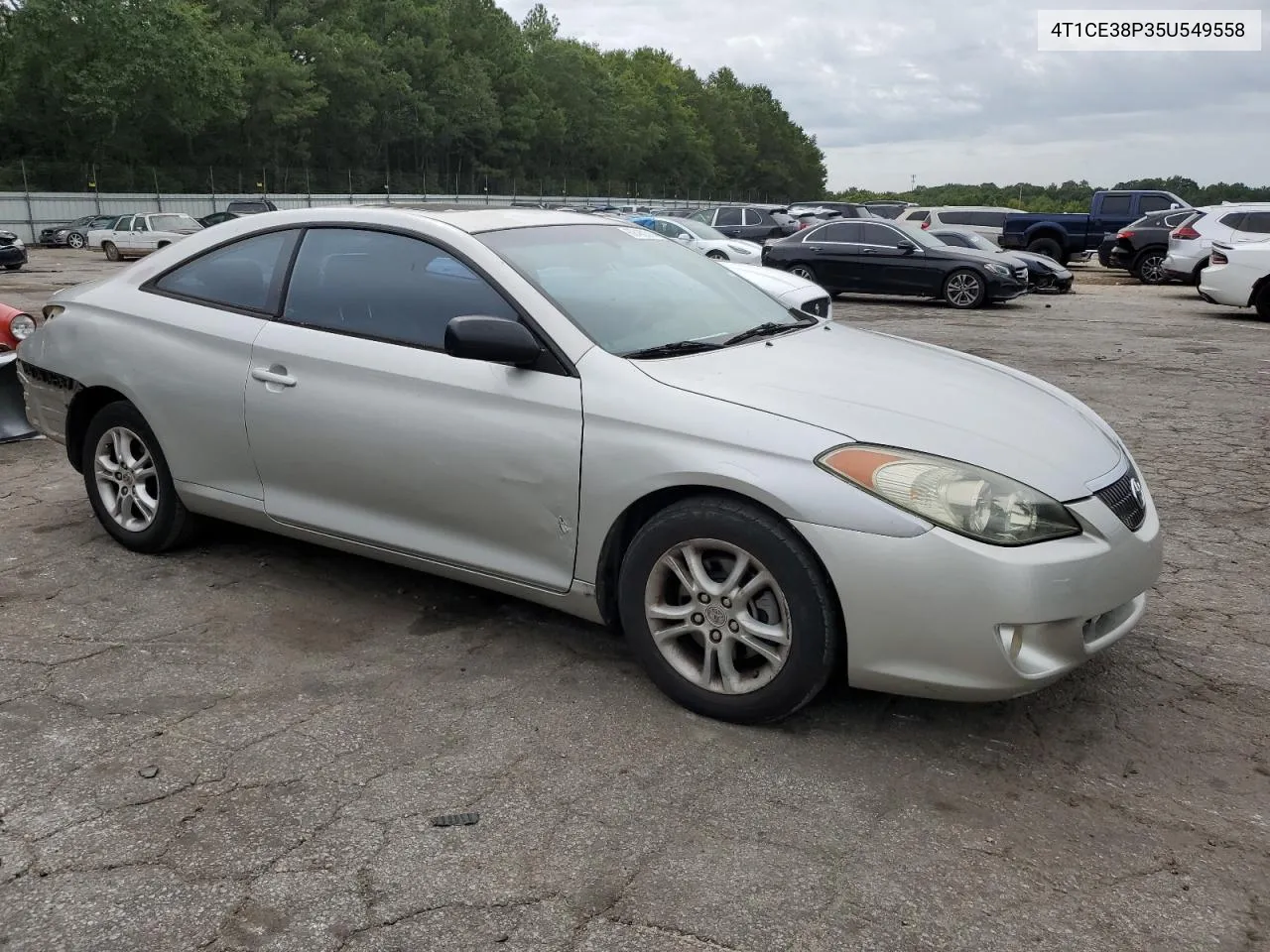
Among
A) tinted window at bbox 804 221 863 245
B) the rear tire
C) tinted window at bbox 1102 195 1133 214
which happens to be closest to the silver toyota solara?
tinted window at bbox 804 221 863 245

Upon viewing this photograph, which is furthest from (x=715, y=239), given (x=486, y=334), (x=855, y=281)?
(x=486, y=334)

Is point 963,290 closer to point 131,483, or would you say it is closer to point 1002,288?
point 1002,288

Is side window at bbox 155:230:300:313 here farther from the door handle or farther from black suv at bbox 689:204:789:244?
black suv at bbox 689:204:789:244

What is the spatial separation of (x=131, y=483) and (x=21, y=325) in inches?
110

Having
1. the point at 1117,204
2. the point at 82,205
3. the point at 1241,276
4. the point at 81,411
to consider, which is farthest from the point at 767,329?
the point at 82,205

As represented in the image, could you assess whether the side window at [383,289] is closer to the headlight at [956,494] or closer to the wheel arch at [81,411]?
the wheel arch at [81,411]

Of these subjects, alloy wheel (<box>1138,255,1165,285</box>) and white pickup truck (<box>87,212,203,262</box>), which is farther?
white pickup truck (<box>87,212,203,262</box>)

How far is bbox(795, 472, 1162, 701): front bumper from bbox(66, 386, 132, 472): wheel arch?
10.8 feet

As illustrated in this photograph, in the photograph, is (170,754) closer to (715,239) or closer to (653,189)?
(715,239)

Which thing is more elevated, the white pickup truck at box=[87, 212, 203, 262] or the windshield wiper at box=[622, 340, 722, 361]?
the windshield wiper at box=[622, 340, 722, 361]

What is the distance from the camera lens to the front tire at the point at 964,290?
702 inches

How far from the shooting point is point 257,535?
5.07 meters

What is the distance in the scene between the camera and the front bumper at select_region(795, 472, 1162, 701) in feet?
9.48

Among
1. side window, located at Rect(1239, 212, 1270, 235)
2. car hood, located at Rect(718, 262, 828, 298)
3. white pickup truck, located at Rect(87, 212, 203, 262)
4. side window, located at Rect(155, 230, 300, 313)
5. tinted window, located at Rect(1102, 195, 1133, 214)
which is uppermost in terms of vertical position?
tinted window, located at Rect(1102, 195, 1133, 214)
